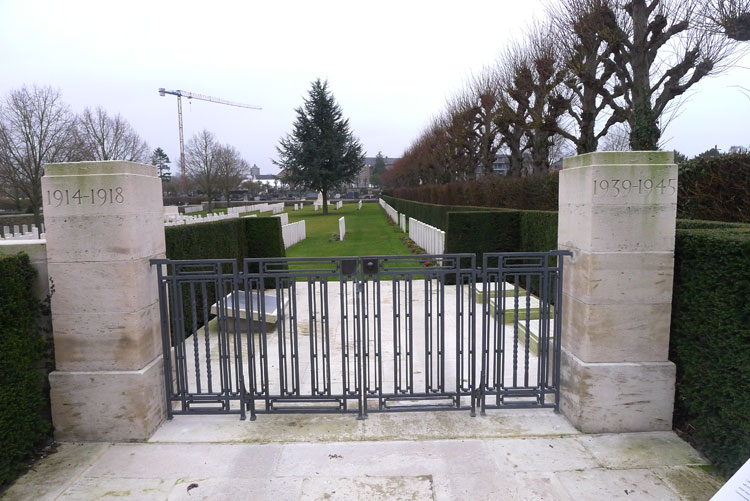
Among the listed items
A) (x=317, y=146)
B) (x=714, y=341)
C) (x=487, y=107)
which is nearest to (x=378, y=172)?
(x=317, y=146)

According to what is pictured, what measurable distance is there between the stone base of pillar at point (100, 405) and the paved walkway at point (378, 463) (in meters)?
0.11

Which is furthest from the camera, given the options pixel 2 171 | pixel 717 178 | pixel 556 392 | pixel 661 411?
pixel 2 171

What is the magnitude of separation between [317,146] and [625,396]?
36870 millimetres

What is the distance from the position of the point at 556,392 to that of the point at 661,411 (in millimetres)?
808

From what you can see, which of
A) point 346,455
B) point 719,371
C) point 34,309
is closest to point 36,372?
point 34,309

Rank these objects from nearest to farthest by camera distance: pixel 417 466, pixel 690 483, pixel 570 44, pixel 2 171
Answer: pixel 690 483
pixel 417 466
pixel 570 44
pixel 2 171

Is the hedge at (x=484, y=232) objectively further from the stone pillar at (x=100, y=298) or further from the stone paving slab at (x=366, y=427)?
the stone pillar at (x=100, y=298)

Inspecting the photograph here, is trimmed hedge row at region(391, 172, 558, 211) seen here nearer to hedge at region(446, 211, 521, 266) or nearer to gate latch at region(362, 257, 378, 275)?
hedge at region(446, 211, 521, 266)

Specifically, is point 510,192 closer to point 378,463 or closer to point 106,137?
point 378,463

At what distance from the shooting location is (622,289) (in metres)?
3.65

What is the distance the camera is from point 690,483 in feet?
10.0

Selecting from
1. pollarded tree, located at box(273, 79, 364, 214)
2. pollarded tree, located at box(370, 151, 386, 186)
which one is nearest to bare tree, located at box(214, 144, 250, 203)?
pollarded tree, located at box(273, 79, 364, 214)

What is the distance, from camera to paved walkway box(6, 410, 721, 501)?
2.99 metres

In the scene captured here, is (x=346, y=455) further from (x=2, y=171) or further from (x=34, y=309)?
(x=2, y=171)
